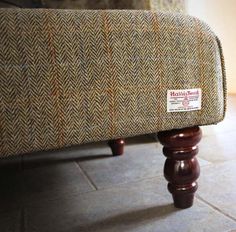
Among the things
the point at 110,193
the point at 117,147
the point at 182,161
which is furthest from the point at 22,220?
the point at 117,147

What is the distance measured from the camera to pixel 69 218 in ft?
1.97

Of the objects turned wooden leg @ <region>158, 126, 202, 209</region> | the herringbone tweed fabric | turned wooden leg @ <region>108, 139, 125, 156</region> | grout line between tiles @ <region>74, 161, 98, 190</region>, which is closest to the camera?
the herringbone tweed fabric

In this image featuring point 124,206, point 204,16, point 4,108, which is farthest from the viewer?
point 204,16

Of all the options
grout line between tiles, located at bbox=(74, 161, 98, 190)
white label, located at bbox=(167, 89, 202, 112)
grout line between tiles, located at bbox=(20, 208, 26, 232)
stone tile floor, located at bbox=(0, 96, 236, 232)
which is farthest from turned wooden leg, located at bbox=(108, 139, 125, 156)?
white label, located at bbox=(167, 89, 202, 112)

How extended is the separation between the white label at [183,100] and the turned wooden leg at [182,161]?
59mm

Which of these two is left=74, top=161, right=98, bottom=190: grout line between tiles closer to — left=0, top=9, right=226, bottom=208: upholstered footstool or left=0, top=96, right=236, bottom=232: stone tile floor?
left=0, top=96, right=236, bottom=232: stone tile floor

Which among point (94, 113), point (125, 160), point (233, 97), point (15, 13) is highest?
point (15, 13)

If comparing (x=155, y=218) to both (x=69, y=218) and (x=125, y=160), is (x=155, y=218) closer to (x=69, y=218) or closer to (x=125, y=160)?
(x=69, y=218)

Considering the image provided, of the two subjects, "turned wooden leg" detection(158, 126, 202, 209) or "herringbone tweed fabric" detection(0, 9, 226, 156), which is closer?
"herringbone tweed fabric" detection(0, 9, 226, 156)

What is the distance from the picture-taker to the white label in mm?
503

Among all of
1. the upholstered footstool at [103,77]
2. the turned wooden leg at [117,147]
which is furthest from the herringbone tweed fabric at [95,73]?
the turned wooden leg at [117,147]

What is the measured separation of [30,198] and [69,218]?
0.60 ft

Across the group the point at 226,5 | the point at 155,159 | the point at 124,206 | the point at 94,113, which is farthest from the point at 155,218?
the point at 226,5

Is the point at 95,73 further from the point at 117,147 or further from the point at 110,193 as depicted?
the point at 117,147
